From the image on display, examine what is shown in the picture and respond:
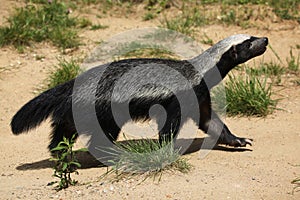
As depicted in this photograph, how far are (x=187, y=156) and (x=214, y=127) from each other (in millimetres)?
537

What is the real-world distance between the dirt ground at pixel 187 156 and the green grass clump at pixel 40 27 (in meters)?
0.16

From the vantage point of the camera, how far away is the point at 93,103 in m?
5.40

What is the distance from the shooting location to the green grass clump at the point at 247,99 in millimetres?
6504

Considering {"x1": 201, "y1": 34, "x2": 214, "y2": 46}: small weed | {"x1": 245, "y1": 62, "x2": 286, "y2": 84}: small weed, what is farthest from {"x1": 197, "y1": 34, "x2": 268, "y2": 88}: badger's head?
{"x1": 201, "y1": 34, "x2": 214, "y2": 46}: small weed

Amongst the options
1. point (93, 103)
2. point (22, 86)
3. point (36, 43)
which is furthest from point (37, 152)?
point (36, 43)

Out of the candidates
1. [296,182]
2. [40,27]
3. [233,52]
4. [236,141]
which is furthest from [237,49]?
[40,27]

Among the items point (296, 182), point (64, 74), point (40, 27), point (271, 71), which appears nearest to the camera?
point (296, 182)

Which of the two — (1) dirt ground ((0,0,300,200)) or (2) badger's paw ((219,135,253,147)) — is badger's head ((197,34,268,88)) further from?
(1) dirt ground ((0,0,300,200))

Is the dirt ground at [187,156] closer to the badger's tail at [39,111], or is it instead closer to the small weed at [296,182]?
the small weed at [296,182]

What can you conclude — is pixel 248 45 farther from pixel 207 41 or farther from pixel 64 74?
pixel 207 41

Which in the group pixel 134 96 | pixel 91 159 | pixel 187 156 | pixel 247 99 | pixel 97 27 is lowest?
pixel 91 159

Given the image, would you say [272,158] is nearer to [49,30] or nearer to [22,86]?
[22,86]

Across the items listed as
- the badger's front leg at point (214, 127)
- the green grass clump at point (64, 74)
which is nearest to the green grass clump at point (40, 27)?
the green grass clump at point (64, 74)

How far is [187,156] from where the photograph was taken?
553cm
